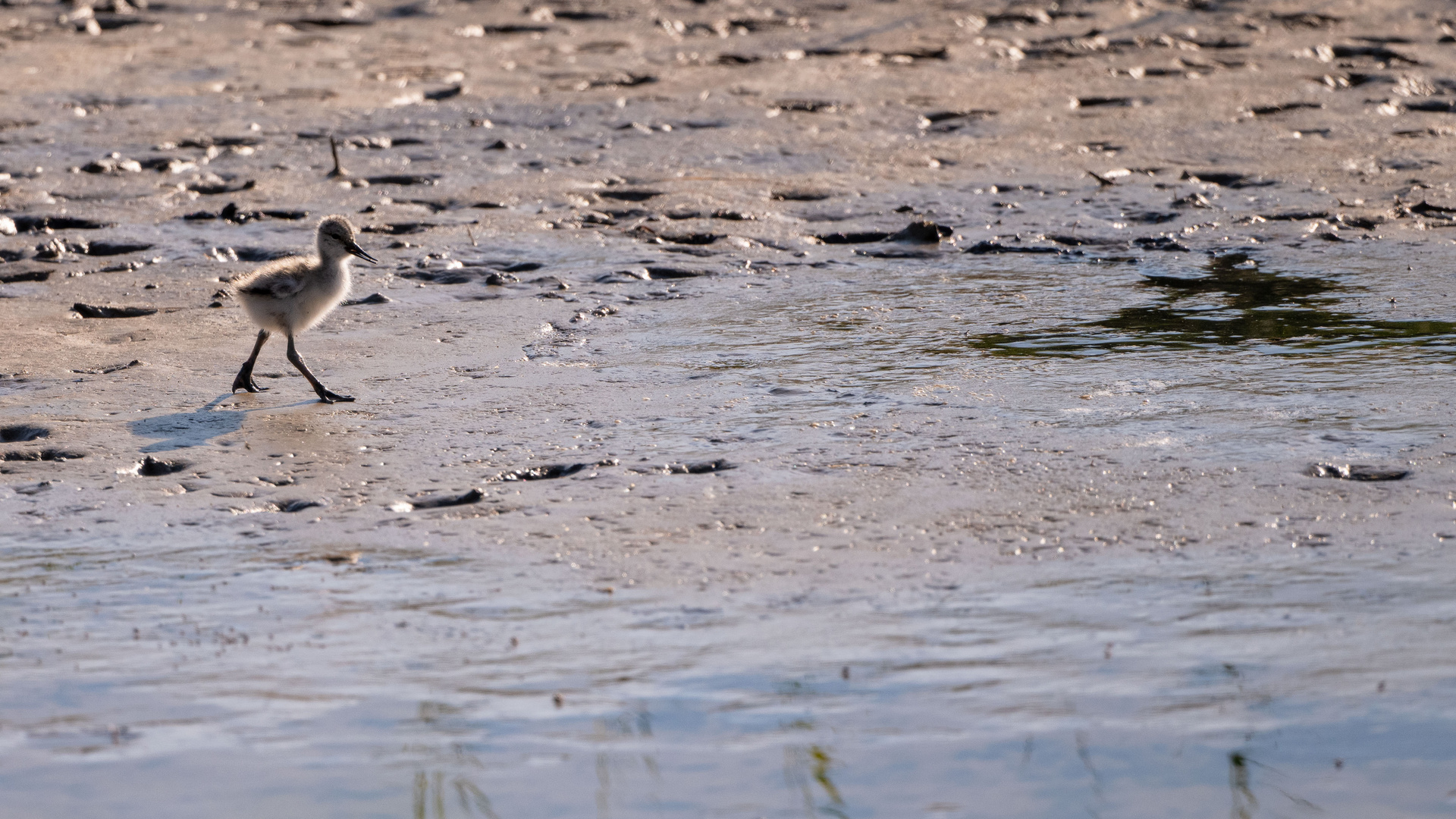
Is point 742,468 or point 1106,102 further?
point 1106,102

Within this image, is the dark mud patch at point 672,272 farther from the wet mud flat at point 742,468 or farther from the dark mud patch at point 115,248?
the dark mud patch at point 115,248

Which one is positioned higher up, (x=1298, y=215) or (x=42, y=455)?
(x=42, y=455)

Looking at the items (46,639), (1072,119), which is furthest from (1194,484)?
(1072,119)

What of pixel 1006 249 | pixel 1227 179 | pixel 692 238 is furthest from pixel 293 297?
pixel 1227 179

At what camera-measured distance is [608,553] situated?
4.32 meters

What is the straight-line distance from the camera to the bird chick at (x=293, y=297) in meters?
6.02

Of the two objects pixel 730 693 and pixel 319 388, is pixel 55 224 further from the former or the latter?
pixel 730 693

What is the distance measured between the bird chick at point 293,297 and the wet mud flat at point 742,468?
0.18 metres

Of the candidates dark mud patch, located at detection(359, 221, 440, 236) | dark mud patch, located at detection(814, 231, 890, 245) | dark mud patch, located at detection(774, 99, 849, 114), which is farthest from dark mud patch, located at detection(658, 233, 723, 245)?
dark mud patch, located at detection(774, 99, 849, 114)

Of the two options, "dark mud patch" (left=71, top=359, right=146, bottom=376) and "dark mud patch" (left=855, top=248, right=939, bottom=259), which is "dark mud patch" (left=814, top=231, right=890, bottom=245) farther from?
"dark mud patch" (left=71, top=359, right=146, bottom=376)

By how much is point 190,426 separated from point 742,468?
199cm

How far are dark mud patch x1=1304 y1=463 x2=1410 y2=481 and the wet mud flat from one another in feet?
0.06

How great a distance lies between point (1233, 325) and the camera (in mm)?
6484

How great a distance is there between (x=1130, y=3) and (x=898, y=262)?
808 cm
